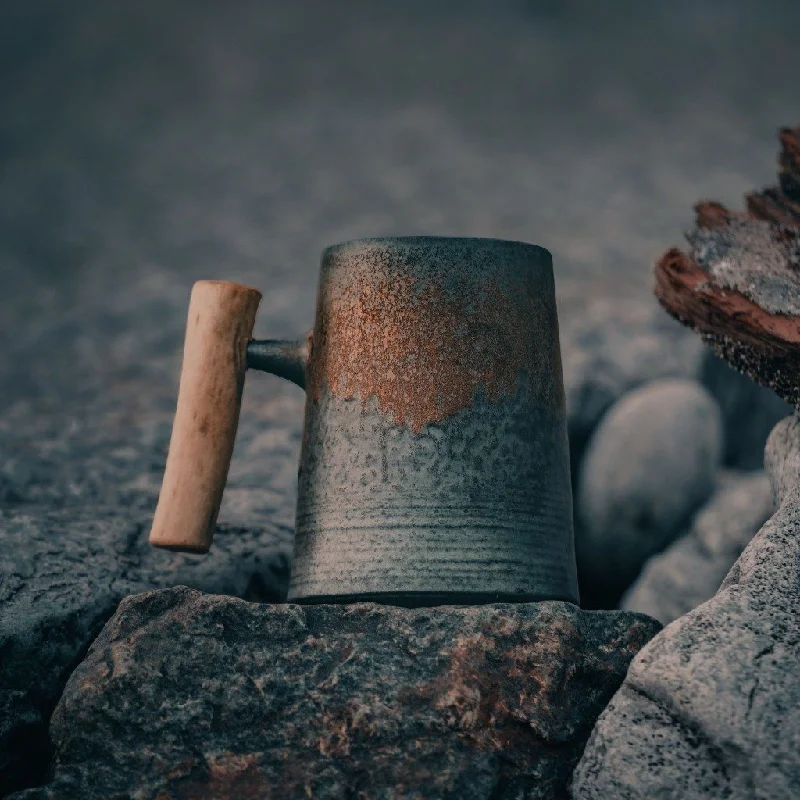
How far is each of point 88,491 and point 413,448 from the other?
1.33 meters

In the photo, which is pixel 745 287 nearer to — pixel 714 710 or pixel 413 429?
pixel 413 429

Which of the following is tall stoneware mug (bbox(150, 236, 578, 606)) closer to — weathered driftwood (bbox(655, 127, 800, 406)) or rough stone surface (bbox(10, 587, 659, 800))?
rough stone surface (bbox(10, 587, 659, 800))

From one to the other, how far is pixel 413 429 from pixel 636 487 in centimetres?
158

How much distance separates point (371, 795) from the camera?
5.40 feet

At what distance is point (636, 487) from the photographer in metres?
3.41

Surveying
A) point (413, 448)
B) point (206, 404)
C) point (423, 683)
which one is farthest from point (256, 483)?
point (423, 683)

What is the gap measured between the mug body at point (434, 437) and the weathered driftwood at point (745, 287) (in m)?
0.31

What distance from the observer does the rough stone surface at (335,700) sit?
168 centimetres

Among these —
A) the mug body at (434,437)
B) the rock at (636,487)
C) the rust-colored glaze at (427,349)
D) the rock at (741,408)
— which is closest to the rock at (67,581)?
the mug body at (434,437)

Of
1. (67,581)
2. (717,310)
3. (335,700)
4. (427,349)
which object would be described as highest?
(717,310)

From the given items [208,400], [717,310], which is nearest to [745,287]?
[717,310]

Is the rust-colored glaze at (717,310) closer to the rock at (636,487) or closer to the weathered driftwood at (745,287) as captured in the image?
the weathered driftwood at (745,287)

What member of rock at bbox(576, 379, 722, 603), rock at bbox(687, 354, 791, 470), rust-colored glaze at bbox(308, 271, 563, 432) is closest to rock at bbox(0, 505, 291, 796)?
rust-colored glaze at bbox(308, 271, 563, 432)

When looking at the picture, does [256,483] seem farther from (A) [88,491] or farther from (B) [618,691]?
(B) [618,691]
